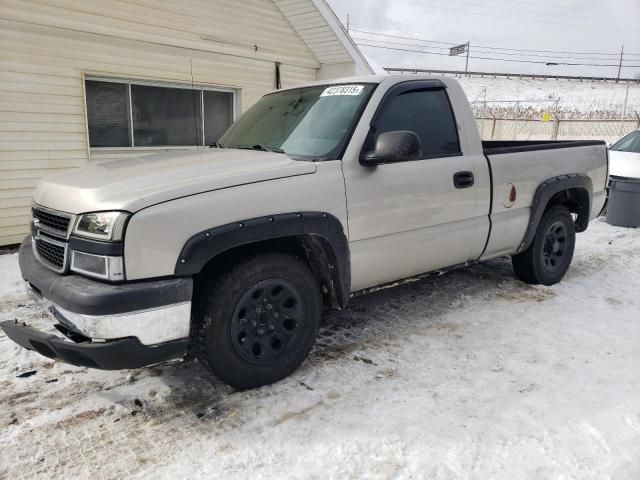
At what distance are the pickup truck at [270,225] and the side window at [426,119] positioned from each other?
0.04 feet

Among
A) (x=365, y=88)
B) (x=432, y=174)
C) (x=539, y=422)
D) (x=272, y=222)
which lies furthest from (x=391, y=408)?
(x=365, y=88)

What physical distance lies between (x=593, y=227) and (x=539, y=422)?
21.6 feet

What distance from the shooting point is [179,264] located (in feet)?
8.78

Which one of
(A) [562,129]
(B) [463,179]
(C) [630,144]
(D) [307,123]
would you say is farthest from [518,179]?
(A) [562,129]

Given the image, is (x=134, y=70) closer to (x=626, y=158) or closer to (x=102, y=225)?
(x=102, y=225)

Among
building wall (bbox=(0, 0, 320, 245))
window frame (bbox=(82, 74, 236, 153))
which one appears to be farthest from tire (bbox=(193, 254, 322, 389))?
building wall (bbox=(0, 0, 320, 245))

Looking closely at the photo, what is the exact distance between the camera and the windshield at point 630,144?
31.8ft

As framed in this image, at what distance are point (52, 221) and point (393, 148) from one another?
211 cm

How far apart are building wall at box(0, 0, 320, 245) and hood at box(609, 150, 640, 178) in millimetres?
7128

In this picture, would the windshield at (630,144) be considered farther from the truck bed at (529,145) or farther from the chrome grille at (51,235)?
the chrome grille at (51,235)

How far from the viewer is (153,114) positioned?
8227 mm

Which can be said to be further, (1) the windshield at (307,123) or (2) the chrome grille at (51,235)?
(1) the windshield at (307,123)

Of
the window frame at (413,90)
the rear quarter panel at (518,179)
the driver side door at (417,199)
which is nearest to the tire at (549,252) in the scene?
the rear quarter panel at (518,179)

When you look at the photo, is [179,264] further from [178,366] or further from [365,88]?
[365,88]
